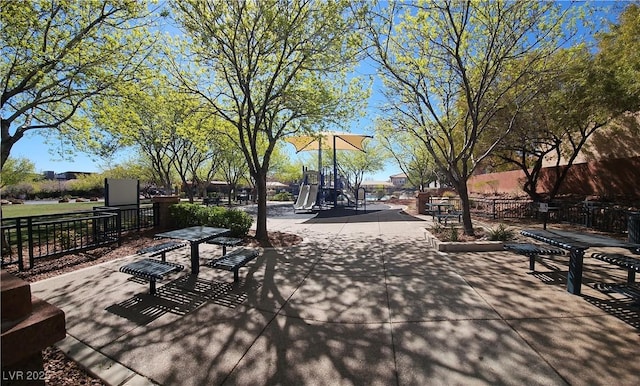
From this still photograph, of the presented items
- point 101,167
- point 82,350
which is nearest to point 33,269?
point 82,350

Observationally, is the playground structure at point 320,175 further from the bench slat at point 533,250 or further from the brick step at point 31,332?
the brick step at point 31,332

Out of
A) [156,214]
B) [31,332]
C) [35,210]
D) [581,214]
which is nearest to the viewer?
[31,332]

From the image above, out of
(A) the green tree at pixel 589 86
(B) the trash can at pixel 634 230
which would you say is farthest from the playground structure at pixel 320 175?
(B) the trash can at pixel 634 230

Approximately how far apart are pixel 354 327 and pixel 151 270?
3127mm

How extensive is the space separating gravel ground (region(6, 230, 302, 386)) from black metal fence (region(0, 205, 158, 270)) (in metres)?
0.22

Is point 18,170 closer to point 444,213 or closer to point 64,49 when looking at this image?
point 64,49

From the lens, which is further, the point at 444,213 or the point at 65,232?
the point at 444,213

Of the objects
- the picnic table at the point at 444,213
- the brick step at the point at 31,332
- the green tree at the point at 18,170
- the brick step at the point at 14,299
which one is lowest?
the picnic table at the point at 444,213

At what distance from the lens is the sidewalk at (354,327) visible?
2.78 m

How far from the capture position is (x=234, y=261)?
4.95 meters

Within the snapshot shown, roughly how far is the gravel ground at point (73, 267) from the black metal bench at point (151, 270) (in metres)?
1.22

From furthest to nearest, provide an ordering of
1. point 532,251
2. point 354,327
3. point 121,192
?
point 121,192 < point 532,251 < point 354,327

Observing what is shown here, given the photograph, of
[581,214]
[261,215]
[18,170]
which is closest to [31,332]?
[261,215]

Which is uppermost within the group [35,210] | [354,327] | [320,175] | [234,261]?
[320,175]
